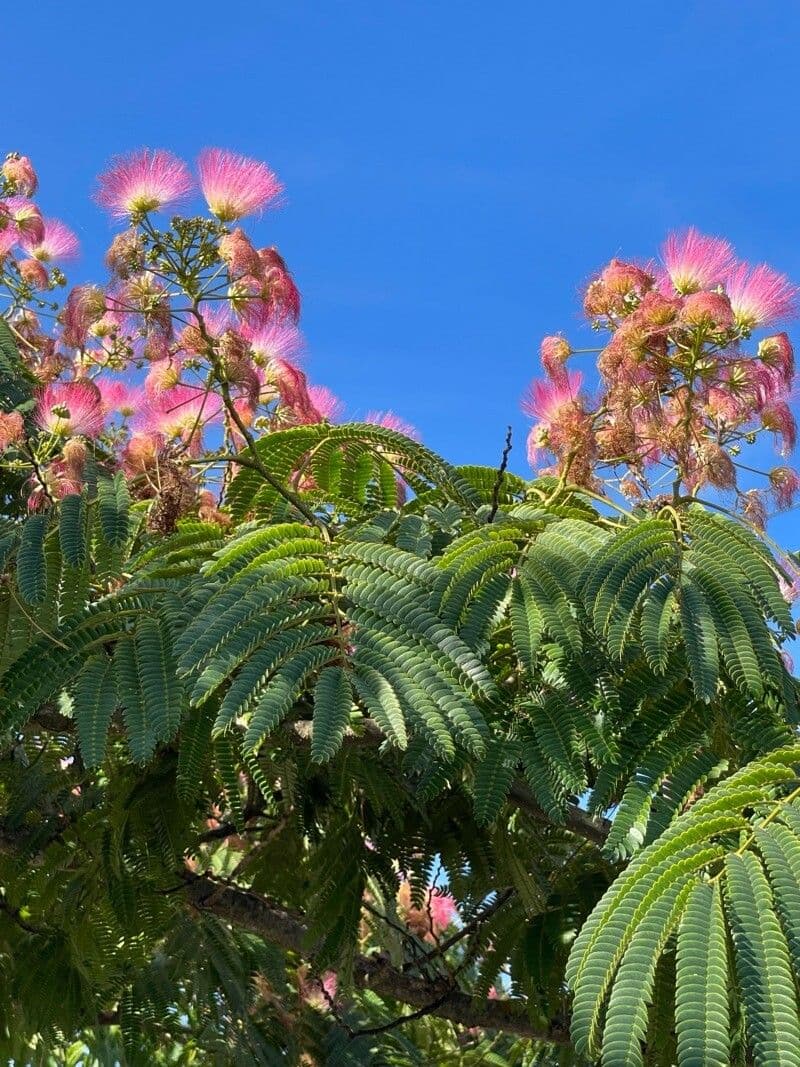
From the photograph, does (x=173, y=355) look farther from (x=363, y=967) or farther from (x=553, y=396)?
(x=363, y=967)

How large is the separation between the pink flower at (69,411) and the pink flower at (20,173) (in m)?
1.99

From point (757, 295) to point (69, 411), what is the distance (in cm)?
174

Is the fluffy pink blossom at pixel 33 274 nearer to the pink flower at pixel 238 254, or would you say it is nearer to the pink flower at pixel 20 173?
the pink flower at pixel 20 173

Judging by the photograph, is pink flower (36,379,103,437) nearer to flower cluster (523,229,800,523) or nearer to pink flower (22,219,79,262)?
→ flower cluster (523,229,800,523)

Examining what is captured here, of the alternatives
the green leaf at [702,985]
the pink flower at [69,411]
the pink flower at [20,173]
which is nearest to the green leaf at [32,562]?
the pink flower at [69,411]

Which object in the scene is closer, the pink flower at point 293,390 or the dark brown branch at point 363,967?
the pink flower at point 293,390

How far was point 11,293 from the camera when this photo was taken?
467 centimetres

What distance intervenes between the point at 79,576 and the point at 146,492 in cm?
66

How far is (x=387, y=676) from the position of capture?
81.4 inches

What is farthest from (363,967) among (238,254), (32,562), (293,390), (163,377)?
(238,254)

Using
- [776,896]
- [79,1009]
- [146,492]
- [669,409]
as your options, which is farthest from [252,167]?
[79,1009]

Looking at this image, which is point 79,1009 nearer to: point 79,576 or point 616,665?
point 79,576

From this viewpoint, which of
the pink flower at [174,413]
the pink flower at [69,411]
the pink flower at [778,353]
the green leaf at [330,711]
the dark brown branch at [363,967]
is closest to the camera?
the green leaf at [330,711]

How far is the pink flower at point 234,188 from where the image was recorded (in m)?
2.84
